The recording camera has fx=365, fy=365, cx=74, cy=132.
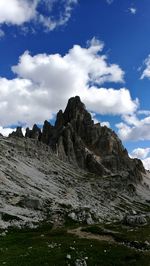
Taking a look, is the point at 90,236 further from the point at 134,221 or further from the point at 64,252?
the point at 134,221

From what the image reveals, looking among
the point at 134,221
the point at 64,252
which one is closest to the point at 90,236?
the point at 64,252

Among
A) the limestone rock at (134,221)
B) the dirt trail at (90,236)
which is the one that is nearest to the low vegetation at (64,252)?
the dirt trail at (90,236)

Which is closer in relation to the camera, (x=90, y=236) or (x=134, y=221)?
(x=90, y=236)

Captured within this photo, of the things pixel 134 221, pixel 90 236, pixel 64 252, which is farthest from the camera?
pixel 134 221

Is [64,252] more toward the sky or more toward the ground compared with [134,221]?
more toward the ground

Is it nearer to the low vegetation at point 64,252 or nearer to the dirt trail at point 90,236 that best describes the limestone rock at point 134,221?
the dirt trail at point 90,236

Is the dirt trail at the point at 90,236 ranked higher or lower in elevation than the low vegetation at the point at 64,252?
higher

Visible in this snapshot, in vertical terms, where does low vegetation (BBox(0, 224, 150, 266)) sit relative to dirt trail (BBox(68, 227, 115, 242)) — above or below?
below

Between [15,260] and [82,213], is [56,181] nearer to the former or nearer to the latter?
[82,213]

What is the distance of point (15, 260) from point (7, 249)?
6208mm

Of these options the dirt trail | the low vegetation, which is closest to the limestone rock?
the dirt trail

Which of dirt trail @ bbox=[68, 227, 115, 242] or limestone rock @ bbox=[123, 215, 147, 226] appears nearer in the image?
dirt trail @ bbox=[68, 227, 115, 242]

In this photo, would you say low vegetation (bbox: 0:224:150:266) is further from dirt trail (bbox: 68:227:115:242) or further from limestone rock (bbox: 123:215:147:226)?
limestone rock (bbox: 123:215:147:226)

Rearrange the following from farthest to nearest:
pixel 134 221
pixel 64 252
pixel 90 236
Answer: pixel 134 221
pixel 90 236
pixel 64 252
